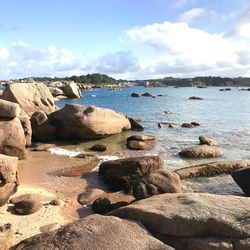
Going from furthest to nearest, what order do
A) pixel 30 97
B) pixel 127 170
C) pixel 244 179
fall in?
pixel 30 97
pixel 127 170
pixel 244 179

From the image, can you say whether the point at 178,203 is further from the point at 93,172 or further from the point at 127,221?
the point at 93,172

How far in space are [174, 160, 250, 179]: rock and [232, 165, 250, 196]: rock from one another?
8.11ft

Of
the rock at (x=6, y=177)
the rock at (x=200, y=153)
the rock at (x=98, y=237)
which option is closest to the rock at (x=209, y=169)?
the rock at (x=200, y=153)

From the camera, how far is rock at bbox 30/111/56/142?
24.8 metres

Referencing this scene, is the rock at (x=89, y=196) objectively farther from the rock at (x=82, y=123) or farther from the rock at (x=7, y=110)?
the rock at (x=82, y=123)

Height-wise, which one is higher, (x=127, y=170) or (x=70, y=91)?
(x=127, y=170)

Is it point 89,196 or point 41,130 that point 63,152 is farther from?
point 89,196

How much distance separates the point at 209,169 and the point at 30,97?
54.9 feet

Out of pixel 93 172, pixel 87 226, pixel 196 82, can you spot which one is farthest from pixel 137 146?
pixel 196 82

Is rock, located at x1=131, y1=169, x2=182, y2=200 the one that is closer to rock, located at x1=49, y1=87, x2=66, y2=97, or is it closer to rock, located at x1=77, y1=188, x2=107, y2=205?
rock, located at x1=77, y1=188, x2=107, y2=205

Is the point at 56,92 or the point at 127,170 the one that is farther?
the point at 56,92

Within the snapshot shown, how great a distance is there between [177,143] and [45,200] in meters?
14.3

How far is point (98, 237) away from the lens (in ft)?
23.9

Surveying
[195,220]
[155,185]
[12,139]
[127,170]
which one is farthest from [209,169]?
[195,220]
